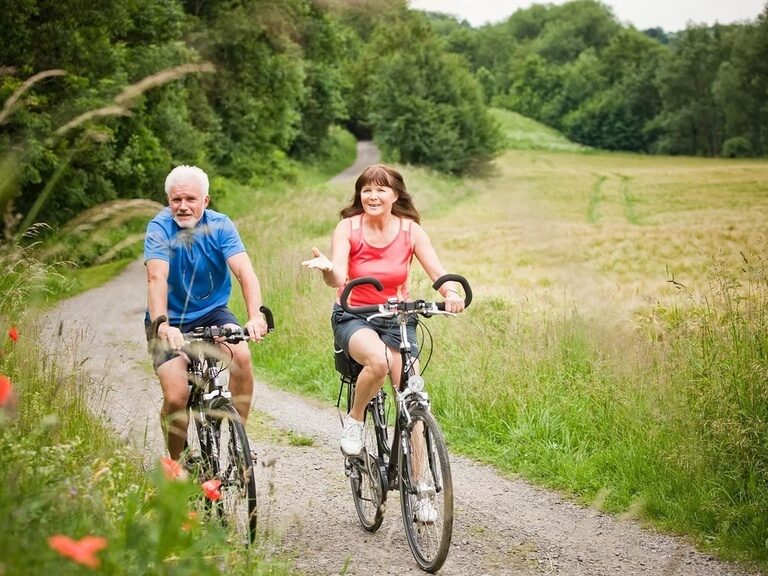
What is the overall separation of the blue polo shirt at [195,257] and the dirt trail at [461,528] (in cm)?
31

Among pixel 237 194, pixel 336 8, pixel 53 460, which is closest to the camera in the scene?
pixel 336 8

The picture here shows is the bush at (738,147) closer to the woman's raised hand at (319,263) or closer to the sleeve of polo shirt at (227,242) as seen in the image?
the woman's raised hand at (319,263)

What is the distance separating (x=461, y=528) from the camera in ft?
17.4

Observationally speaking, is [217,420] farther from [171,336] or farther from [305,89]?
[305,89]

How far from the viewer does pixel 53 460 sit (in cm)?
329

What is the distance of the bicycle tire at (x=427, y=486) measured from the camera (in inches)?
159

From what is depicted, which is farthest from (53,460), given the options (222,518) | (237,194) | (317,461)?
(237,194)

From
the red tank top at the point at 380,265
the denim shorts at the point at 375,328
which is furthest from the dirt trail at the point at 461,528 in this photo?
the red tank top at the point at 380,265

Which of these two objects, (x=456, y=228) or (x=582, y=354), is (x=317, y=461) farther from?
(x=456, y=228)

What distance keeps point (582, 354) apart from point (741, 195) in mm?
13690

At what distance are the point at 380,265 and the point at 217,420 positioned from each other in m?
1.31

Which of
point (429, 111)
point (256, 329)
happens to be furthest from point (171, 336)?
point (429, 111)

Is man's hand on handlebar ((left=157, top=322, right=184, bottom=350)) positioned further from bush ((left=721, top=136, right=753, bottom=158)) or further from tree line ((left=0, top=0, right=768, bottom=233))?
bush ((left=721, top=136, right=753, bottom=158))

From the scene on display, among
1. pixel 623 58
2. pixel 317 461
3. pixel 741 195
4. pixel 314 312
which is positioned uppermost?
pixel 623 58
